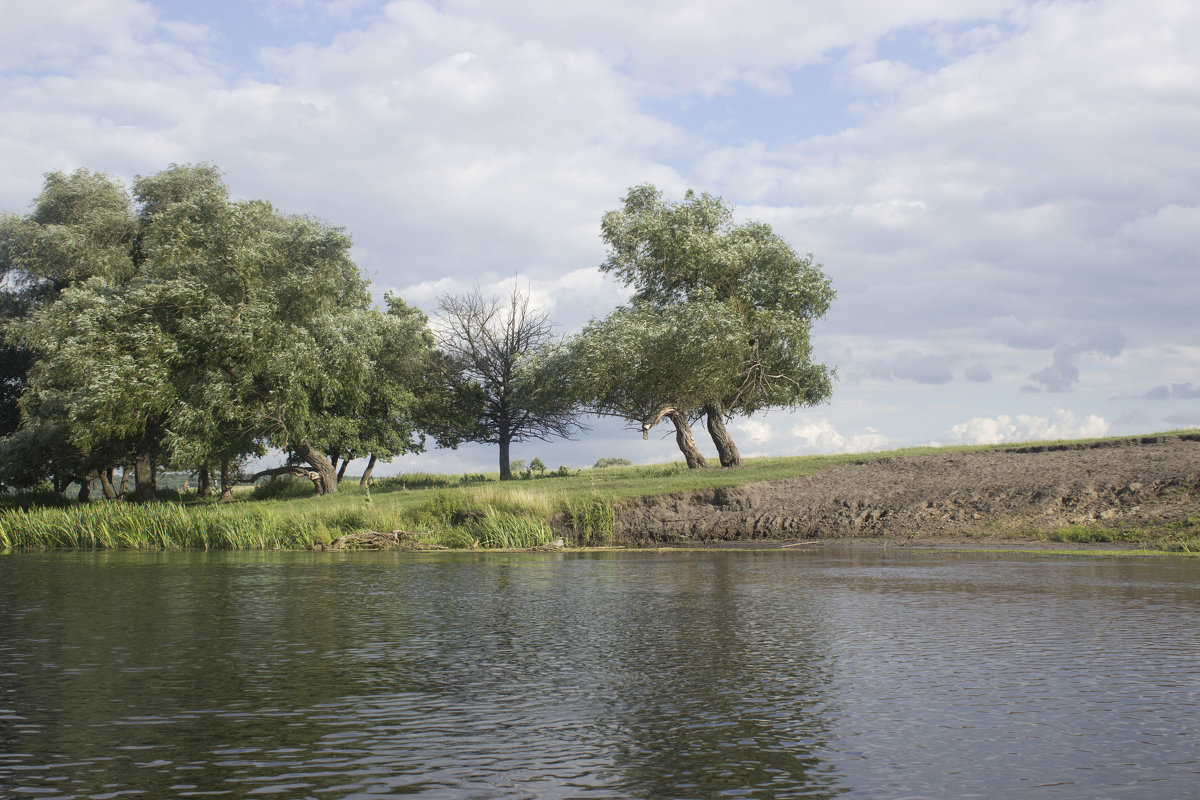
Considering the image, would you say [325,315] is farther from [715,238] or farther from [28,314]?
[715,238]

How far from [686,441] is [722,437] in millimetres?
1764

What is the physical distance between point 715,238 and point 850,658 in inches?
1356

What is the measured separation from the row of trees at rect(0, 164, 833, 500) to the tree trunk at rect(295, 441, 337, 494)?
10 centimetres

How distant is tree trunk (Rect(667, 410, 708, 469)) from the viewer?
4197 cm

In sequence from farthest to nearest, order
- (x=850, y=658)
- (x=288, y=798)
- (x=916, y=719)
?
(x=850, y=658) < (x=916, y=719) < (x=288, y=798)

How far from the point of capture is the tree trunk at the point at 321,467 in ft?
148

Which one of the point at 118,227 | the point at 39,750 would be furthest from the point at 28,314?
the point at 39,750

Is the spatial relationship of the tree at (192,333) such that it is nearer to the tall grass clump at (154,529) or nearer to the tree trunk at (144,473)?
the tree trunk at (144,473)

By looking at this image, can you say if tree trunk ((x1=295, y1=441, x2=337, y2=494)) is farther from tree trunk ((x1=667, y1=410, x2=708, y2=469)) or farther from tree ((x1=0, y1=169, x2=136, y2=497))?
tree trunk ((x1=667, y1=410, x2=708, y2=469))

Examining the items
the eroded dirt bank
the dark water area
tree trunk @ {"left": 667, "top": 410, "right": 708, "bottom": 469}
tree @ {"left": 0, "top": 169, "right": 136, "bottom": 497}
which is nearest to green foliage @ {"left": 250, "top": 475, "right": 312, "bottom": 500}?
tree @ {"left": 0, "top": 169, "right": 136, "bottom": 497}

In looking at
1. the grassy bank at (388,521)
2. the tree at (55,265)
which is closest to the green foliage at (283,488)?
the tree at (55,265)

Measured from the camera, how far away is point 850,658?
893cm

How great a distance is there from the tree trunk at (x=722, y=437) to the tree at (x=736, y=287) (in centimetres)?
5

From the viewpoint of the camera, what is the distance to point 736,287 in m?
41.9
